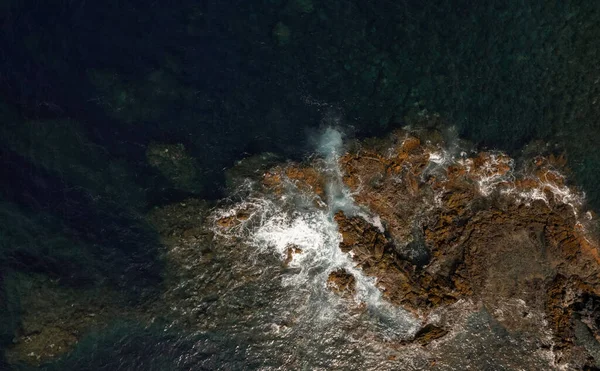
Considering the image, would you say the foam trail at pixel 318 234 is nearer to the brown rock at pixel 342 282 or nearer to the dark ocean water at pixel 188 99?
the brown rock at pixel 342 282

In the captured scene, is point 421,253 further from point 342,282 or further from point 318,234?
point 318,234

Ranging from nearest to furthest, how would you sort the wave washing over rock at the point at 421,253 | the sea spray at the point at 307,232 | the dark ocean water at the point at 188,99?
the wave washing over rock at the point at 421,253 < the dark ocean water at the point at 188,99 < the sea spray at the point at 307,232

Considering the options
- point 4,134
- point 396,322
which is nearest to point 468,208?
point 396,322

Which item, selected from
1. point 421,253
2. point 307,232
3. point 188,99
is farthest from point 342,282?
point 188,99

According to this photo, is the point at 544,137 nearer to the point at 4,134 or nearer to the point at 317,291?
the point at 317,291

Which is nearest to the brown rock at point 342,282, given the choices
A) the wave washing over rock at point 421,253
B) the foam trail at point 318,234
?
the wave washing over rock at point 421,253

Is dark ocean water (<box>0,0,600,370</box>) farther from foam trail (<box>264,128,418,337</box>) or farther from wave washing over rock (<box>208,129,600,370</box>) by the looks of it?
foam trail (<box>264,128,418,337</box>)

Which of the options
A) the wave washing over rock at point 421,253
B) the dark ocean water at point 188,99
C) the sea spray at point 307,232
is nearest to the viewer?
the wave washing over rock at point 421,253
